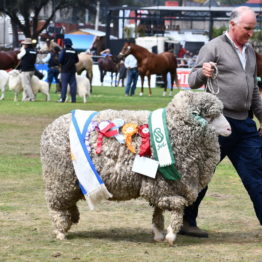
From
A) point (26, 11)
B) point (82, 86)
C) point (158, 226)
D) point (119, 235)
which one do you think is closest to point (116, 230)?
point (119, 235)

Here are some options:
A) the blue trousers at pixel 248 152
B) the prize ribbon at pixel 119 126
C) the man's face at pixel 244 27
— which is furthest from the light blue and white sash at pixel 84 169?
the man's face at pixel 244 27

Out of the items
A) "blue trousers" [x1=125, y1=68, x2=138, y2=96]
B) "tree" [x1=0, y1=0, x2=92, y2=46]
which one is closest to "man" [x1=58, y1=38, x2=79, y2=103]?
"blue trousers" [x1=125, y1=68, x2=138, y2=96]

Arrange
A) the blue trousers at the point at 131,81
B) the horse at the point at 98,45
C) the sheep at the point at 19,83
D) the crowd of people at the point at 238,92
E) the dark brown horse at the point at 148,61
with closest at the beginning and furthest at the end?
the crowd of people at the point at 238,92
the sheep at the point at 19,83
the blue trousers at the point at 131,81
the dark brown horse at the point at 148,61
the horse at the point at 98,45

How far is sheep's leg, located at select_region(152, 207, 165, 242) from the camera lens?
7902mm

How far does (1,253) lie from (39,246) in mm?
457

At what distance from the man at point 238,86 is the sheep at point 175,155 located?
0.34 metres

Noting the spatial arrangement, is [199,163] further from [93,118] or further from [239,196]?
[239,196]

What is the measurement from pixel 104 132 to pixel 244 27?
5.08ft

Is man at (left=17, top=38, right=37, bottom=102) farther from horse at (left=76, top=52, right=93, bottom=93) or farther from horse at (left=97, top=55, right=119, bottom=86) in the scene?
horse at (left=97, top=55, right=119, bottom=86)

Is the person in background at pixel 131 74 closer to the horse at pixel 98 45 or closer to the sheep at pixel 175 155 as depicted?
the horse at pixel 98 45

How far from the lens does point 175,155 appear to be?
25.0ft

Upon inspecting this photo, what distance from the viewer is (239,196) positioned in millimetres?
10719

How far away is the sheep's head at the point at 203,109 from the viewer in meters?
7.61

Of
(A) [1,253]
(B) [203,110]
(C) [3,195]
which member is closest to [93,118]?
(B) [203,110]
